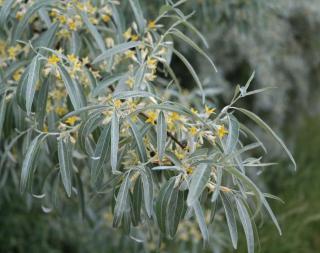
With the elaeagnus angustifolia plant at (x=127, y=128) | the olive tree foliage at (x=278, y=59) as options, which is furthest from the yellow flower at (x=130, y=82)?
the olive tree foliage at (x=278, y=59)

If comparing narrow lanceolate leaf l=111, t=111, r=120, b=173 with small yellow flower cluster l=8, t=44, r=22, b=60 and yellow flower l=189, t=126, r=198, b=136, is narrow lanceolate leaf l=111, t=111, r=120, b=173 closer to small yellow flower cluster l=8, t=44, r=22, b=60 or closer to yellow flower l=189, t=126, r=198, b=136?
yellow flower l=189, t=126, r=198, b=136

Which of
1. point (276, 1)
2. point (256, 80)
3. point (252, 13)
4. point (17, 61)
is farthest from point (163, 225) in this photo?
point (256, 80)

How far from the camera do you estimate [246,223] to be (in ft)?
3.89

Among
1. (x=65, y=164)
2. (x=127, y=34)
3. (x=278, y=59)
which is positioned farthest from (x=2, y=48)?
(x=278, y=59)

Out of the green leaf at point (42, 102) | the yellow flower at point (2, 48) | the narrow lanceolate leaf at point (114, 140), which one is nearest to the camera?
the narrow lanceolate leaf at point (114, 140)

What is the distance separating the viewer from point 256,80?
3.69m

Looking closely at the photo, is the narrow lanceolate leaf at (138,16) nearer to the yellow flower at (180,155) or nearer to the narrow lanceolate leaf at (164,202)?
the yellow flower at (180,155)

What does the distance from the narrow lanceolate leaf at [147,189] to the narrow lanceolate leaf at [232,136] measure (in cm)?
18

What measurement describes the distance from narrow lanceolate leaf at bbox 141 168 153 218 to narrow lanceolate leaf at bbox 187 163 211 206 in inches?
5.6

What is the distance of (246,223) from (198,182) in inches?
7.1

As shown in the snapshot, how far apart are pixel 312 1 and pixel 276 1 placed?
3.15 ft

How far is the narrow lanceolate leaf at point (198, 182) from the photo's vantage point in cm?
103

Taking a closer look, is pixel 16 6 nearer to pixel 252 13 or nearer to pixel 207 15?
pixel 207 15

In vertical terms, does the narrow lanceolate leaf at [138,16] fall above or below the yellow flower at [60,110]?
above
